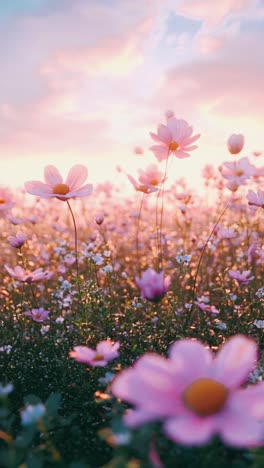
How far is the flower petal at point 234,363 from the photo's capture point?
1121 mm

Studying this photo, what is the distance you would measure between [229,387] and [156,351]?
153cm

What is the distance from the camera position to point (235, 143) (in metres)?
2.77

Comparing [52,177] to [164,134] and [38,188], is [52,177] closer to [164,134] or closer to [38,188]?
[38,188]

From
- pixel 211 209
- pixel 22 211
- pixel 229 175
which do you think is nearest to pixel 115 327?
pixel 229 175

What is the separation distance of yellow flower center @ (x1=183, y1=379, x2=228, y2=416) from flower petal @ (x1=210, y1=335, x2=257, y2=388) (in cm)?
3

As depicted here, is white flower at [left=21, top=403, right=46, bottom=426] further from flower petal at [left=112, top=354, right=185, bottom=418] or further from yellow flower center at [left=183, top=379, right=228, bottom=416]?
yellow flower center at [left=183, top=379, right=228, bottom=416]

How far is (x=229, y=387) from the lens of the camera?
111 cm

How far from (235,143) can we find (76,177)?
1074 mm

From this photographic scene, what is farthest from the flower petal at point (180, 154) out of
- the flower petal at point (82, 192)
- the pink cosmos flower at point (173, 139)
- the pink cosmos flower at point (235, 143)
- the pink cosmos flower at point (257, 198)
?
the flower petal at point (82, 192)

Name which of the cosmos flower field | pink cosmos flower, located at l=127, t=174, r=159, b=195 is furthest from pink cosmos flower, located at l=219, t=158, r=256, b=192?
pink cosmos flower, located at l=127, t=174, r=159, b=195

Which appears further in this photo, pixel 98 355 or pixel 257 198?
pixel 257 198

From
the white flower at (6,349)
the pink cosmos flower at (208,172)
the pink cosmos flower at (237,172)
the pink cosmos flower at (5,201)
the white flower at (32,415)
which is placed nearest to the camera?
the white flower at (32,415)

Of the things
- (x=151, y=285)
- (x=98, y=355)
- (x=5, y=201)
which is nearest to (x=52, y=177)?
(x=151, y=285)

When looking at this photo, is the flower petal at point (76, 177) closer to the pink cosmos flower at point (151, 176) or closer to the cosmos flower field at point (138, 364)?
the cosmos flower field at point (138, 364)
